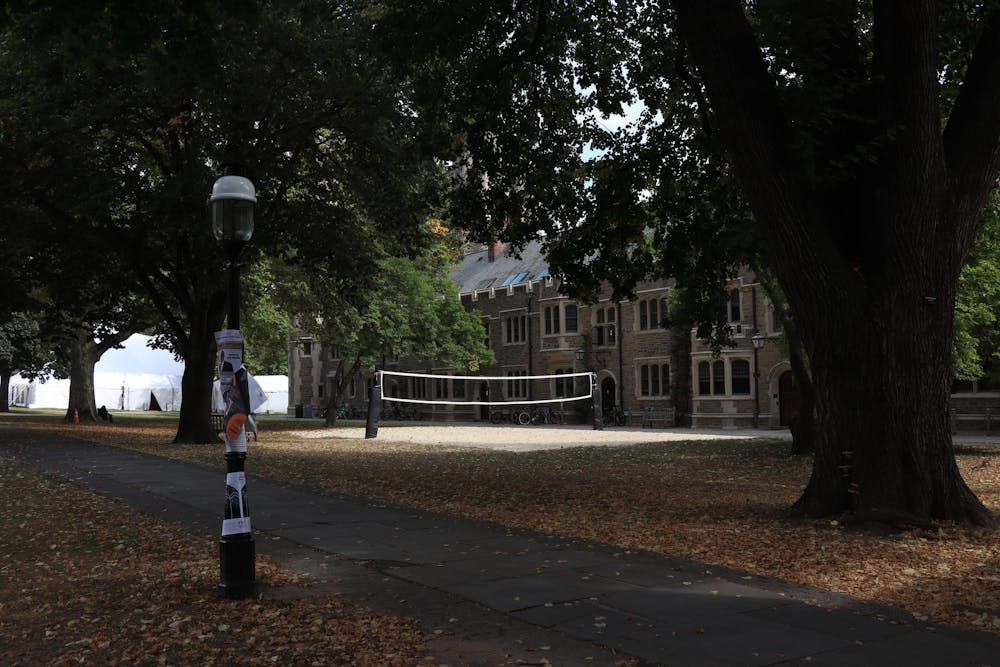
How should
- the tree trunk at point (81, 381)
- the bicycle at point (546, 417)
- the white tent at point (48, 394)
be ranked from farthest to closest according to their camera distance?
1. the white tent at point (48, 394)
2. the bicycle at point (546, 417)
3. the tree trunk at point (81, 381)

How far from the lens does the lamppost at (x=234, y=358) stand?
6.92 meters

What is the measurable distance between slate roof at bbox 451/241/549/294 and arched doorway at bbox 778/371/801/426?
15.6 meters

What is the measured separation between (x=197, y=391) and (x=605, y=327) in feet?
83.1

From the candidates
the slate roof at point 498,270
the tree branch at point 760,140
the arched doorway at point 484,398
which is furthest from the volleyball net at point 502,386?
the tree branch at point 760,140

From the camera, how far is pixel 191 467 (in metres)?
17.4

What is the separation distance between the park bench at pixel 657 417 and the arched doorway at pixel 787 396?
5310 millimetres

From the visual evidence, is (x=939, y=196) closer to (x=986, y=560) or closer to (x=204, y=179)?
(x=986, y=560)

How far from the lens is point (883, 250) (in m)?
9.64

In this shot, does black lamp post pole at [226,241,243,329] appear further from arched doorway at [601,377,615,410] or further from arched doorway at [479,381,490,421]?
arched doorway at [479,381,490,421]

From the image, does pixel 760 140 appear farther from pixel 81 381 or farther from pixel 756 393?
pixel 81 381

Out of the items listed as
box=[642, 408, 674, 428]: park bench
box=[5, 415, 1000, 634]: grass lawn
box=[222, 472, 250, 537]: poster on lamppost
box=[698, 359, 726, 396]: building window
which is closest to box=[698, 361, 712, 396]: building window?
box=[698, 359, 726, 396]: building window

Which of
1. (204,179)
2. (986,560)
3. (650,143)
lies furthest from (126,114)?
(986,560)

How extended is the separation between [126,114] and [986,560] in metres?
19.4

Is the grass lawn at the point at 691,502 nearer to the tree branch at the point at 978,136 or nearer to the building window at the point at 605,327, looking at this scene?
the tree branch at the point at 978,136
